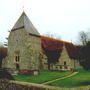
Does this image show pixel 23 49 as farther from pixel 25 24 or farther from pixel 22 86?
pixel 22 86

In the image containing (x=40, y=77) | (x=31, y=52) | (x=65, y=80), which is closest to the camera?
(x=65, y=80)

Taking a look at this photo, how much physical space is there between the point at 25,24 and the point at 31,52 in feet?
16.9

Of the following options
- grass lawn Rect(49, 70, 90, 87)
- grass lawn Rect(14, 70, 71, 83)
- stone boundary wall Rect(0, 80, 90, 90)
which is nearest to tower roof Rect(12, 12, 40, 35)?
grass lawn Rect(14, 70, 71, 83)

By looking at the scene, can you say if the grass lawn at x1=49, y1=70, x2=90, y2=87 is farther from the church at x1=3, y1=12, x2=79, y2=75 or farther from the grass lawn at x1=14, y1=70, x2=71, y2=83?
the church at x1=3, y1=12, x2=79, y2=75

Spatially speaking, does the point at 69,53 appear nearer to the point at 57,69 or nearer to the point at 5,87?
the point at 57,69

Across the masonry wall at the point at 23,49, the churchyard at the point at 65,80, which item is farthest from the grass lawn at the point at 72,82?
the masonry wall at the point at 23,49

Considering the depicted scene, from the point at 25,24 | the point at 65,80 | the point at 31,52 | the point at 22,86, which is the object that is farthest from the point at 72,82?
the point at 25,24

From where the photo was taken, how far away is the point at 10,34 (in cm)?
5225

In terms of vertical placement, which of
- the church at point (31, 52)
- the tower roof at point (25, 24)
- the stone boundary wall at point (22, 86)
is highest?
the tower roof at point (25, 24)

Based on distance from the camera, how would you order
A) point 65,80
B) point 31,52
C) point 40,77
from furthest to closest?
point 31,52 → point 40,77 → point 65,80

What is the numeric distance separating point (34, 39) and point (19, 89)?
23326 millimetres

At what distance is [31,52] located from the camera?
1949 inches

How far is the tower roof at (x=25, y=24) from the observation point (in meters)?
50.2

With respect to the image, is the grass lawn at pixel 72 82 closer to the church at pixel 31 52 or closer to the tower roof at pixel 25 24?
the church at pixel 31 52
